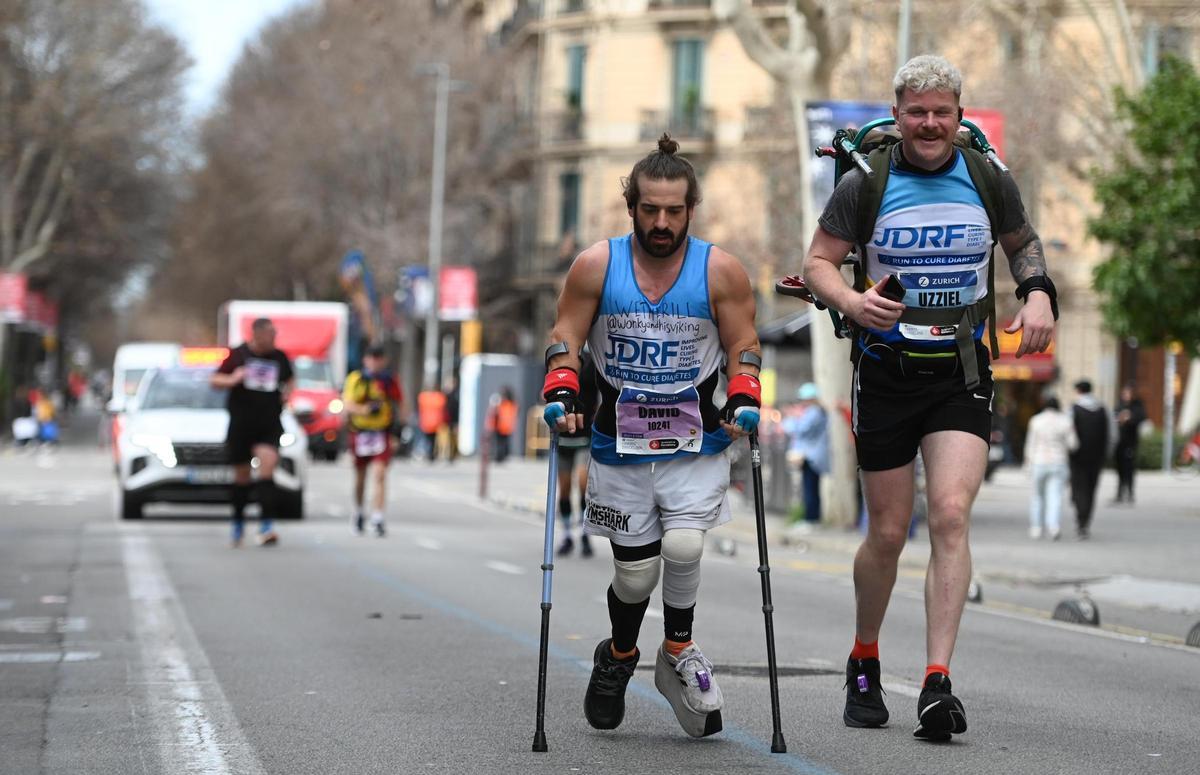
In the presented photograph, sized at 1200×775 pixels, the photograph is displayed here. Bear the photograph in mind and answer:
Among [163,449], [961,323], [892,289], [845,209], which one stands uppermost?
[845,209]

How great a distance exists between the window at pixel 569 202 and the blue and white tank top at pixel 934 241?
183 ft

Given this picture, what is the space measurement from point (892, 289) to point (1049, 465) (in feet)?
54.7

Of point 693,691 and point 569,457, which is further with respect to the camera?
point 569,457

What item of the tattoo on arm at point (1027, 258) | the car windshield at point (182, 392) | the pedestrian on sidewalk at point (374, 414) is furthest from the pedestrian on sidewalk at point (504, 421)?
the tattoo on arm at point (1027, 258)

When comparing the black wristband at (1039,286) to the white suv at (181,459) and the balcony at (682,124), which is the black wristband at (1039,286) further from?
the balcony at (682,124)

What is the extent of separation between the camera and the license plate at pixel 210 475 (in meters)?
21.3

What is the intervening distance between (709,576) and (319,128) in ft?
147

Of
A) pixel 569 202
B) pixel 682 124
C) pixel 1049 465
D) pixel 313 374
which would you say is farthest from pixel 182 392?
pixel 569 202

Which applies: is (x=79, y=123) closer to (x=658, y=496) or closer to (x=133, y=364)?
(x=133, y=364)

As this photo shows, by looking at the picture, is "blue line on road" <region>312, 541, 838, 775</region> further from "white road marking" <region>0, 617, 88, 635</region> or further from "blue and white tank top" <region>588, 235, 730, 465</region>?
"white road marking" <region>0, 617, 88, 635</region>

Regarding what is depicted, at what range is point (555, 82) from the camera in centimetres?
6347

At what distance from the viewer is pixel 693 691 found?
729 centimetres

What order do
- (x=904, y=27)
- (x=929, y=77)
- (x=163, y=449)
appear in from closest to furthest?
(x=929, y=77)
(x=163, y=449)
(x=904, y=27)

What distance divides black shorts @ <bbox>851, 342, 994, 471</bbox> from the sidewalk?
7.77 m
